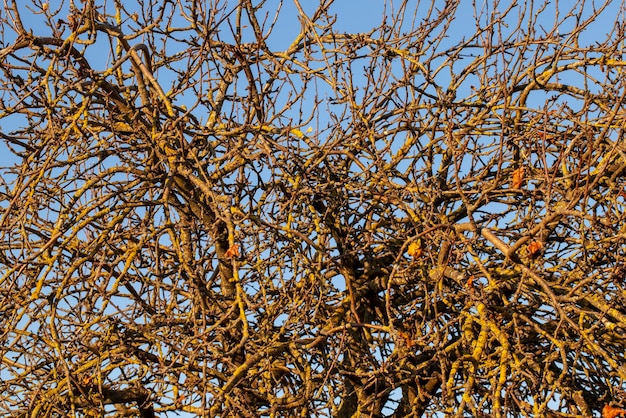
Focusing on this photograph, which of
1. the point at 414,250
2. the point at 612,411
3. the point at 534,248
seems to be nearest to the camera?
the point at 534,248

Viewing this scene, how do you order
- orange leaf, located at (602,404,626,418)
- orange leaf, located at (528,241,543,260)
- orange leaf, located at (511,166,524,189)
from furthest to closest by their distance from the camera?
orange leaf, located at (511,166,524,189), orange leaf, located at (602,404,626,418), orange leaf, located at (528,241,543,260)

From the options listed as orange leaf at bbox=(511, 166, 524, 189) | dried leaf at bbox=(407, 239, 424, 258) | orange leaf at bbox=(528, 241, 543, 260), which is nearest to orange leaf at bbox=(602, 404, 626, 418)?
orange leaf at bbox=(528, 241, 543, 260)

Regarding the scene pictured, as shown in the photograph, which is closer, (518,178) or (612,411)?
(612,411)

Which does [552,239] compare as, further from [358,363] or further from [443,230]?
[358,363]

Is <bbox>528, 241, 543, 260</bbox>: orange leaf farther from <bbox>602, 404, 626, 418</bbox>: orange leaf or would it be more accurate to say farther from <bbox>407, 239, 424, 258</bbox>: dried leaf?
<bbox>602, 404, 626, 418</bbox>: orange leaf

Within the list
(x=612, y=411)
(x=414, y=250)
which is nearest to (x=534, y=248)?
(x=414, y=250)

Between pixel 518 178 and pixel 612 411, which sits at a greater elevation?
pixel 518 178

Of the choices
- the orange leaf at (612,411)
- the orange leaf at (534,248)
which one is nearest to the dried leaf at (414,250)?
the orange leaf at (534,248)

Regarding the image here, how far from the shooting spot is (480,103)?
5.16 m

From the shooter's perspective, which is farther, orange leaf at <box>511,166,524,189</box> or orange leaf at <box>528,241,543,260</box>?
orange leaf at <box>511,166,524,189</box>

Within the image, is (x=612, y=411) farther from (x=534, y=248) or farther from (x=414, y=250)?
(x=414, y=250)

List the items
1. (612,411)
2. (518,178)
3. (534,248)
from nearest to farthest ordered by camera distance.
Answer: (534,248) < (612,411) < (518,178)

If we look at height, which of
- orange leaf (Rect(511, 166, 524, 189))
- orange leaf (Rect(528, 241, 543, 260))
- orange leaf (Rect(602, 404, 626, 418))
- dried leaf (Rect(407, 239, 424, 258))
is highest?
→ orange leaf (Rect(511, 166, 524, 189))

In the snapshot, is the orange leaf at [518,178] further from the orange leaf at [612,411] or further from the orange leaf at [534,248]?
the orange leaf at [612,411]
